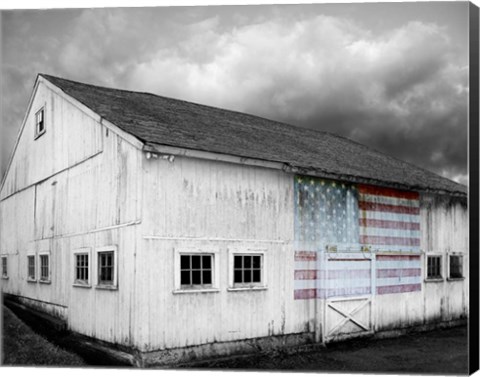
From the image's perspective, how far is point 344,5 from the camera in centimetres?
1142

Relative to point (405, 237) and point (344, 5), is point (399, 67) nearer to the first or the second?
point (344, 5)

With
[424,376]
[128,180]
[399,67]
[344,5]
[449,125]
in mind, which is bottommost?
[424,376]

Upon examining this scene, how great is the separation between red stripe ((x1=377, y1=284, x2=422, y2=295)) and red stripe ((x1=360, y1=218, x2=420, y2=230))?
1.36 metres

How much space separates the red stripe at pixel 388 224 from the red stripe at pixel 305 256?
1588mm

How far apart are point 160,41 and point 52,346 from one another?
6.30m

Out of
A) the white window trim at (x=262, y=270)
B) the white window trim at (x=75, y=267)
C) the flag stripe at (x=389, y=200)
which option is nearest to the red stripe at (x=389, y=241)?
the flag stripe at (x=389, y=200)

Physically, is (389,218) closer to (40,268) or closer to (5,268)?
(40,268)

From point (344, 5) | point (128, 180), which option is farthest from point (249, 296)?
→ point (344, 5)

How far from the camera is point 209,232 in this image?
11.8 meters

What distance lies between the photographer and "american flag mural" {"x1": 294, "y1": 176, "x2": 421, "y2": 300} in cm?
1334

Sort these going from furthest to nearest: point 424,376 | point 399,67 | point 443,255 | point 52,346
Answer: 1. point 443,255
2. point 52,346
3. point 399,67
4. point 424,376

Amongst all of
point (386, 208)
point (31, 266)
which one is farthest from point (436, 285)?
point (31, 266)

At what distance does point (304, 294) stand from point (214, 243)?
2516 mm

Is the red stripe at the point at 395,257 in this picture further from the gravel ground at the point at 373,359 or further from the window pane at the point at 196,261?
the window pane at the point at 196,261
